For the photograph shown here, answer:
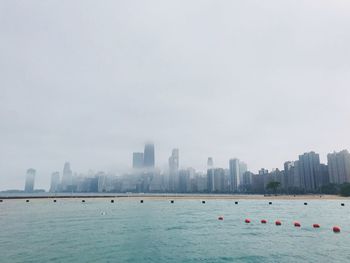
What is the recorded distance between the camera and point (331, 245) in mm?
30172

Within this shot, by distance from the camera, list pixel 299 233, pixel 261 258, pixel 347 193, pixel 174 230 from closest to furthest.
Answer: pixel 261 258 → pixel 299 233 → pixel 174 230 → pixel 347 193

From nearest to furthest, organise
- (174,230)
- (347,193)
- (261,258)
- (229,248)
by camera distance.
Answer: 1. (261,258)
2. (229,248)
3. (174,230)
4. (347,193)

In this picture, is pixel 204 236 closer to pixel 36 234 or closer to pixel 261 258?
pixel 261 258

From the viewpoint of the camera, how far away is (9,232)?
38.8 meters

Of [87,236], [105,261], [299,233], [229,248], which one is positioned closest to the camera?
[105,261]

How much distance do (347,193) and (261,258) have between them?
669ft

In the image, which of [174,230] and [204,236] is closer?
[204,236]

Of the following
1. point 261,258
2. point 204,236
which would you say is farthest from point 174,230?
point 261,258

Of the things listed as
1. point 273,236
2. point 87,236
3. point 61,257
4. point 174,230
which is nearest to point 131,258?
point 61,257

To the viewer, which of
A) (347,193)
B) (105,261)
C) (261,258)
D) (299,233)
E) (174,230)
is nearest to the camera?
(105,261)

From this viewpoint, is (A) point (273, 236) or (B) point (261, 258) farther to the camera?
(A) point (273, 236)

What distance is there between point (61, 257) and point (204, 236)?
1843cm

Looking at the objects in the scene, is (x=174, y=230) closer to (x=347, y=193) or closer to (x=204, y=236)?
(x=204, y=236)

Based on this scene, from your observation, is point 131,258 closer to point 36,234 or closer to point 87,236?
point 87,236
